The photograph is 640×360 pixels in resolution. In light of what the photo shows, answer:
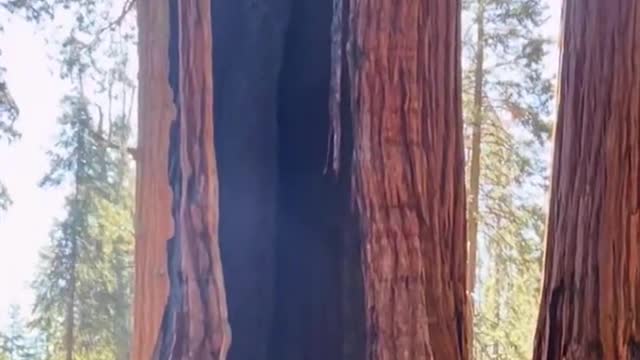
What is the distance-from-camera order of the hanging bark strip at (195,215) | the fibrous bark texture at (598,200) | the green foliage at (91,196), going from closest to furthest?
1. the hanging bark strip at (195,215)
2. the fibrous bark texture at (598,200)
3. the green foliage at (91,196)

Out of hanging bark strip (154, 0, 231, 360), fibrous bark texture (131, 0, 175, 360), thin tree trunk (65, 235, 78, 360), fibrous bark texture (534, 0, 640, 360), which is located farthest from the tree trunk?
thin tree trunk (65, 235, 78, 360)

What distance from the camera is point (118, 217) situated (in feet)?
8.34

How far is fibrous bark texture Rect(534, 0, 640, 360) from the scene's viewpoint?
1.57 meters

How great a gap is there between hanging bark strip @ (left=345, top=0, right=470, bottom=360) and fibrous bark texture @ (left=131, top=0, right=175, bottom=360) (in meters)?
0.38

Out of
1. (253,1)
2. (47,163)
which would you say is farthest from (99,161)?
(253,1)

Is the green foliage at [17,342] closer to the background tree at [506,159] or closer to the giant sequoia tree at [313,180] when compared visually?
the giant sequoia tree at [313,180]

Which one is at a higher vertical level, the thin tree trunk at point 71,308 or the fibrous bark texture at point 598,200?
the fibrous bark texture at point 598,200

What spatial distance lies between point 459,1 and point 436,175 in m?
0.32

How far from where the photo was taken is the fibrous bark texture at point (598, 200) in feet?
5.15

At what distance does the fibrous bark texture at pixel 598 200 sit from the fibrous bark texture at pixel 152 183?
2.42 ft

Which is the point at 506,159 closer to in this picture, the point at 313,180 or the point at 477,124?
the point at 477,124

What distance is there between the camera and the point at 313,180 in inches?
58.6

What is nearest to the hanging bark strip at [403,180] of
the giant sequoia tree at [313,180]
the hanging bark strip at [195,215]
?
the giant sequoia tree at [313,180]

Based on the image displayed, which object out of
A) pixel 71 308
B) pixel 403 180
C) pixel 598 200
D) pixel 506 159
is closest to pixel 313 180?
pixel 403 180
